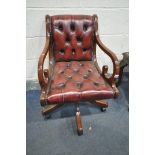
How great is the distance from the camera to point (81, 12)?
6.29 ft

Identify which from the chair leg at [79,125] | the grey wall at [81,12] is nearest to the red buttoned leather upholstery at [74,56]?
the grey wall at [81,12]

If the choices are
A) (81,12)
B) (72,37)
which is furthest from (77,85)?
(81,12)

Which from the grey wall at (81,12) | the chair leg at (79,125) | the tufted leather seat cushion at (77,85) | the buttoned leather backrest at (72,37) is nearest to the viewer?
the tufted leather seat cushion at (77,85)

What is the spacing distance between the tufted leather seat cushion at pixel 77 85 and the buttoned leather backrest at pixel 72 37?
13 centimetres

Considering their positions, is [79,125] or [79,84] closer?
[79,84]

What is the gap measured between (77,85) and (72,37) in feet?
1.70

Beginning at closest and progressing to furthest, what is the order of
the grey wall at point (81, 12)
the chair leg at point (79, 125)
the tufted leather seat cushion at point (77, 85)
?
the tufted leather seat cushion at point (77, 85) → the chair leg at point (79, 125) → the grey wall at point (81, 12)

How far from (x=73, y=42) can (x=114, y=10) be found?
608 mm

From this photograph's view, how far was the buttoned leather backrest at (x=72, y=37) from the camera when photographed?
5.62 feet

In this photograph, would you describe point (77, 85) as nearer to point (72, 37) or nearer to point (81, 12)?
point (72, 37)

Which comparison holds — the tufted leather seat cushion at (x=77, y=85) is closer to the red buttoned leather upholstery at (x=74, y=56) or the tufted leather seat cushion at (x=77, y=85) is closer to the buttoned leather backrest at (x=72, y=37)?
the red buttoned leather upholstery at (x=74, y=56)
